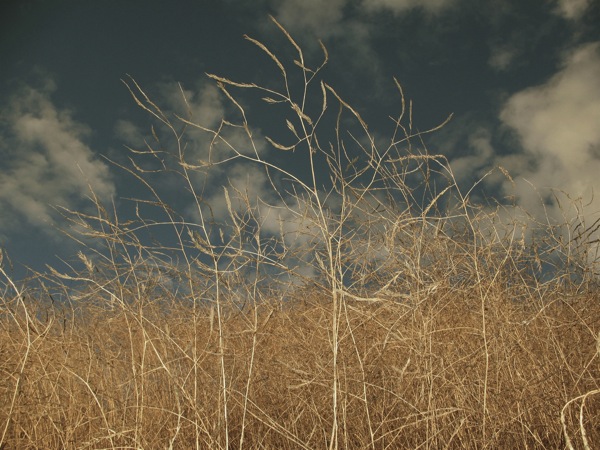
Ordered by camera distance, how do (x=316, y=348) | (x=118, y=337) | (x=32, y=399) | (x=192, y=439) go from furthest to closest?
(x=118, y=337), (x=316, y=348), (x=32, y=399), (x=192, y=439)

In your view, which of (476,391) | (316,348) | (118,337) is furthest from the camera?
(118,337)

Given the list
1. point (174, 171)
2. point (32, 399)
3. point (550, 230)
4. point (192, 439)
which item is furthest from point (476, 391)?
point (32, 399)

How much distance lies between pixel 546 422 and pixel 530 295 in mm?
686

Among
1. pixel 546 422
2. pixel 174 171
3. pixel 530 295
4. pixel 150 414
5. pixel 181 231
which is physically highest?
pixel 174 171

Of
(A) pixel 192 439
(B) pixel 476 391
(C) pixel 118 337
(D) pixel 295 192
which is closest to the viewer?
(D) pixel 295 192

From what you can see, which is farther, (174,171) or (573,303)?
(573,303)

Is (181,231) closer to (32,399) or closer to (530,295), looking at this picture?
(32,399)

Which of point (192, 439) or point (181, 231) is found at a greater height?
point (181, 231)

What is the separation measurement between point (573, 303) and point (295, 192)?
1907mm

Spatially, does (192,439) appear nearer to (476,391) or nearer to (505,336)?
(476,391)

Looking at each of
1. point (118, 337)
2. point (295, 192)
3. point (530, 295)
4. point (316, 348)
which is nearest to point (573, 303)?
point (530, 295)

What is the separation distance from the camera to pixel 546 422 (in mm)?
1893

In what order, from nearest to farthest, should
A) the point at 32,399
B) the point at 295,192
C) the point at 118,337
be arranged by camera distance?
1. the point at 295,192
2. the point at 32,399
3. the point at 118,337

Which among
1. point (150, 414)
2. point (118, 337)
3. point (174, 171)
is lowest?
point (150, 414)
